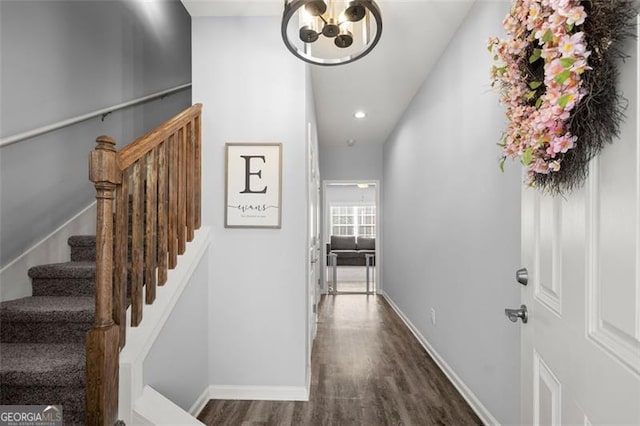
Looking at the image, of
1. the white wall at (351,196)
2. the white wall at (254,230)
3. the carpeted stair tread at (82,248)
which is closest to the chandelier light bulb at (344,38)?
the white wall at (254,230)

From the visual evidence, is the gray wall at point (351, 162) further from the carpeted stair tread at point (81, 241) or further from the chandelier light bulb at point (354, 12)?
the chandelier light bulb at point (354, 12)

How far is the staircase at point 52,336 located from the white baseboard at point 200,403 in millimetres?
723

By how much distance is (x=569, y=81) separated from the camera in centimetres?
74

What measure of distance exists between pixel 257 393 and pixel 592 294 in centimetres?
220

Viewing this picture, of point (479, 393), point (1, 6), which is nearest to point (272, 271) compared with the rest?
point (479, 393)

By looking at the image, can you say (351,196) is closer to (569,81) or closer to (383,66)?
(383,66)

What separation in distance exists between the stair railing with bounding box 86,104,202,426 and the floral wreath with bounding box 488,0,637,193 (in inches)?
58.7

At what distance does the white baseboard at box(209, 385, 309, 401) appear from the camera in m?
2.36

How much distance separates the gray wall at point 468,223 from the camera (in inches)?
72.6

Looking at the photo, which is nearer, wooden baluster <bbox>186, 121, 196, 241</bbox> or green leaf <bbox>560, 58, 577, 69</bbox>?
green leaf <bbox>560, 58, 577, 69</bbox>

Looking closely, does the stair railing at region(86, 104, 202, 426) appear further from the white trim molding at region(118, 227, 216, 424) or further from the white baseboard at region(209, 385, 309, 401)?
the white baseboard at region(209, 385, 309, 401)

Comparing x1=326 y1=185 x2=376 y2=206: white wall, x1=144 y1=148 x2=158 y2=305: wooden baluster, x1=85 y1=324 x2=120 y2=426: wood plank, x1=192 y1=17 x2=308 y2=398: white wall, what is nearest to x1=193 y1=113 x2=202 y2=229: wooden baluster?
x1=192 y1=17 x2=308 y2=398: white wall

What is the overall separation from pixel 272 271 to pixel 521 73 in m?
1.89

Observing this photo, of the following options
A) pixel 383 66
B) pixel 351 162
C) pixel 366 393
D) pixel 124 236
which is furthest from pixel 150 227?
pixel 351 162
